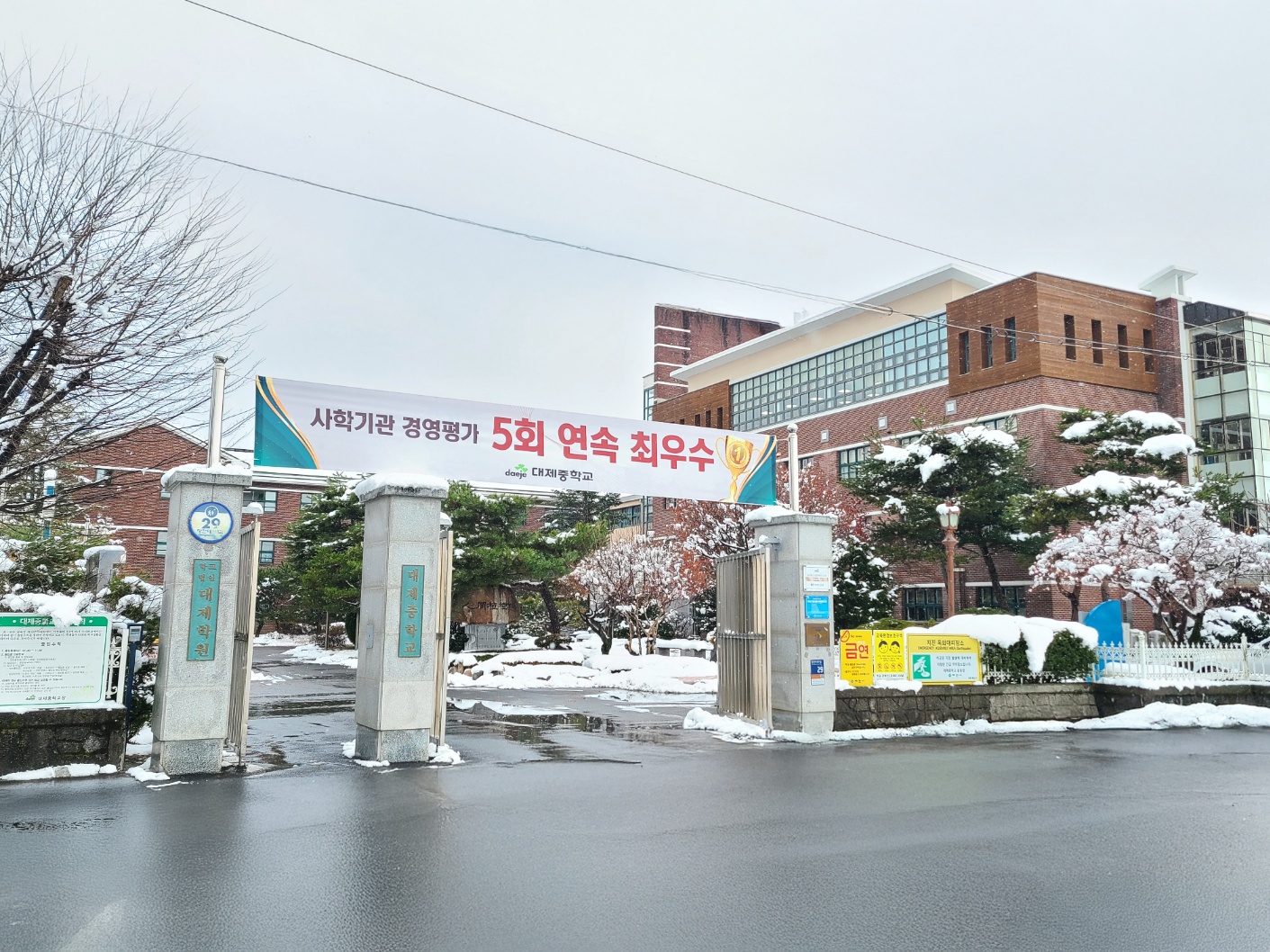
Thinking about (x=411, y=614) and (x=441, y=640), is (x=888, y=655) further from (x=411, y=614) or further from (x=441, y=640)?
(x=411, y=614)

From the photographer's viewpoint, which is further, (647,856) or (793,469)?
(793,469)

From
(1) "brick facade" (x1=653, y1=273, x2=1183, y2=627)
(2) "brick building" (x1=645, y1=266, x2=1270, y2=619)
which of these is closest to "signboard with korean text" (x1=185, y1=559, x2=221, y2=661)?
(1) "brick facade" (x1=653, y1=273, x2=1183, y2=627)

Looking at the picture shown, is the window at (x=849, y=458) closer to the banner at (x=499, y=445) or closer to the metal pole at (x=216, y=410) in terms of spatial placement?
the banner at (x=499, y=445)

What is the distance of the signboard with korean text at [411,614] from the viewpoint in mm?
11242

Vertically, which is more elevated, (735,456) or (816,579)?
(735,456)

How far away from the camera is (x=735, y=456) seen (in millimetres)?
14789

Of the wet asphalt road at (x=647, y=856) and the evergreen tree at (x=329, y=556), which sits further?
the evergreen tree at (x=329, y=556)

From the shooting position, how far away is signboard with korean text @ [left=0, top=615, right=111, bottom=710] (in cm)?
1000

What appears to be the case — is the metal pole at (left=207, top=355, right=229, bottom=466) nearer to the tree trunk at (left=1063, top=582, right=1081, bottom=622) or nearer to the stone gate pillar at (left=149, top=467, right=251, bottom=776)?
the stone gate pillar at (left=149, top=467, right=251, bottom=776)

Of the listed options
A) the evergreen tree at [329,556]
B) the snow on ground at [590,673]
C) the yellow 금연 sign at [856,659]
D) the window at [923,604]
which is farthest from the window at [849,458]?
the yellow 금연 sign at [856,659]

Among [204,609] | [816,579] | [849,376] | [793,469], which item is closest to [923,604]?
[849,376]

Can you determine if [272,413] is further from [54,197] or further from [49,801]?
[49,801]

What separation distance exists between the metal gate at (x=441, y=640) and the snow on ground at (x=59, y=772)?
134 inches

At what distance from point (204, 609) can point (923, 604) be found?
3440 cm
